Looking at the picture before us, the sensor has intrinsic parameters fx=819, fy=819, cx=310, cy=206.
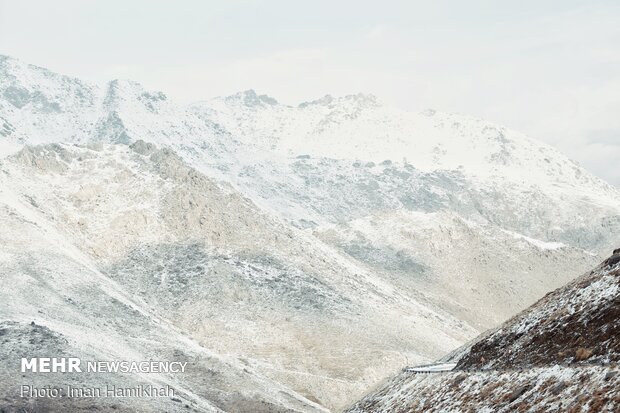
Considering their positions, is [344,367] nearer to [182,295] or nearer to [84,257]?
[182,295]

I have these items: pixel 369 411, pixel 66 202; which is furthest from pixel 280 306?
pixel 369 411

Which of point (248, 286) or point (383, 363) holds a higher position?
point (248, 286)

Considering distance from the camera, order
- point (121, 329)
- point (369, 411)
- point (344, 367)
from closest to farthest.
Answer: point (369, 411) < point (121, 329) < point (344, 367)

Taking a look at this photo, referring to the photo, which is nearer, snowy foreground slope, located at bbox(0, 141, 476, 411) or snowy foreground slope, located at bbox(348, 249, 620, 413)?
snowy foreground slope, located at bbox(348, 249, 620, 413)

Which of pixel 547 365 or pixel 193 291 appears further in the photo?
pixel 193 291

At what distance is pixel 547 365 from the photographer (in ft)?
92.7

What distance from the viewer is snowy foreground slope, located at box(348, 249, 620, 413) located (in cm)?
2306

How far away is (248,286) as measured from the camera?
6412 inches

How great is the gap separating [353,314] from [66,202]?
220 feet

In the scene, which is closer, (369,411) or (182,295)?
(369,411)

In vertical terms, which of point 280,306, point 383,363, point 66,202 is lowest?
point 383,363

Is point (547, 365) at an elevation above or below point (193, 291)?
above

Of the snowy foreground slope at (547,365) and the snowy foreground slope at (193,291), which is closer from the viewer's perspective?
the snowy foreground slope at (547,365)

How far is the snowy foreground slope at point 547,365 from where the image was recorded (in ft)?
75.7
